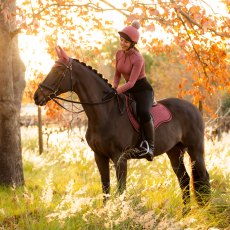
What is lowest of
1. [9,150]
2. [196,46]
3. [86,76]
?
[9,150]

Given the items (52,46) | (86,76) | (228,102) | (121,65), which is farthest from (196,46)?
(228,102)

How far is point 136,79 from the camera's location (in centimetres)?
663

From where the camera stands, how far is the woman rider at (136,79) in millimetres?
6624

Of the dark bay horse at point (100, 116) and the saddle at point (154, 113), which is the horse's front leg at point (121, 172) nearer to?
the dark bay horse at point (100, 116)

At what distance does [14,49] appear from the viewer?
9656 mm

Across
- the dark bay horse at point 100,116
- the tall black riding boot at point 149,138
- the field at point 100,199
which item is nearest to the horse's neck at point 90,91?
the dark bay horse at point 100,116

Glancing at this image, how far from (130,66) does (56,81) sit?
1.24 m

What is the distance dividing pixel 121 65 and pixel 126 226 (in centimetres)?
273

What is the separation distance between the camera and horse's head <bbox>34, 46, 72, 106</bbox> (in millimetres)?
6180

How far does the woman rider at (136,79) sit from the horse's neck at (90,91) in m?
0.35

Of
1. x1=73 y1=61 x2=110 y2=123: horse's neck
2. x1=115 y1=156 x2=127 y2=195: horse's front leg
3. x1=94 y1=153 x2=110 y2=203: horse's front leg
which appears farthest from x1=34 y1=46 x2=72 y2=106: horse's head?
x1=115 y1=156 x2=127 y2=195: horse's front leg

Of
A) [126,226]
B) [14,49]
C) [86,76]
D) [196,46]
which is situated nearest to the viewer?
[126,226]

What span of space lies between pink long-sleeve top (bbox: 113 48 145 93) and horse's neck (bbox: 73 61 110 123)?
360 millimetres

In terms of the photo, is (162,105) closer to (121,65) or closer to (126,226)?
(121,65)
